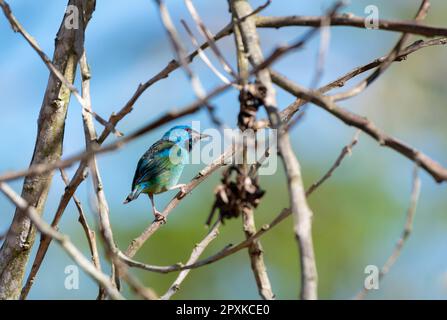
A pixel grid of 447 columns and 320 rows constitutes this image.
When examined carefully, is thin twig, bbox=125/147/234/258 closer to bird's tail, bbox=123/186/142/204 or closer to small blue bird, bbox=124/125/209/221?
small blue bird, bbox=124/125/209/221

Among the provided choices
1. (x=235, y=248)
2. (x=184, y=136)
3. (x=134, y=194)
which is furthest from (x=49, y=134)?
(x=184, y=136)

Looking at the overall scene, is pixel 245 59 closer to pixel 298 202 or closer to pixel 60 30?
pixel 298 202

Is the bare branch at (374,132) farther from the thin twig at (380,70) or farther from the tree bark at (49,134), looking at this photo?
the tree bark at (49,134)

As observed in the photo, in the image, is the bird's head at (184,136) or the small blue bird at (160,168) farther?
the bird's head at (184,136)

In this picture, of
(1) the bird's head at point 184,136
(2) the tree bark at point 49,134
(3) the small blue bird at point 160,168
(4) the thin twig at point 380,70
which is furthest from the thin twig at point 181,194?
(1) the bird's head at point 184,136

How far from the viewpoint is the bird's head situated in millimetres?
6969

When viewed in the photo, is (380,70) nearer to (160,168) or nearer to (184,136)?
(160,168)

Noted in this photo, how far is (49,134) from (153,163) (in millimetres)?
3146

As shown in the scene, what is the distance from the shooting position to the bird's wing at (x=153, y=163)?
20.2ft

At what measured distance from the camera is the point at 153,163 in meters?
6.29

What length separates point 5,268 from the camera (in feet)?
9.94

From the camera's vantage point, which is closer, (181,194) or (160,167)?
(181,194)

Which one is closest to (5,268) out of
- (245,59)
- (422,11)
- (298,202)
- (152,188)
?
(245,59)
